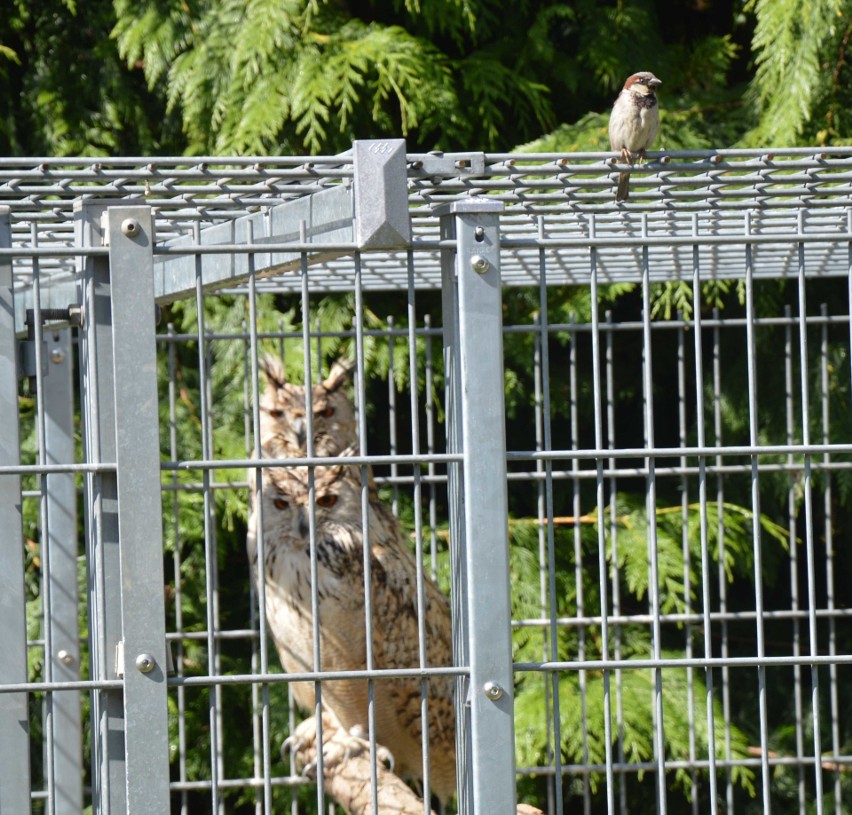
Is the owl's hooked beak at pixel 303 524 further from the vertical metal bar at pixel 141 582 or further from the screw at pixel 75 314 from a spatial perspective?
the vertical metal bar at pixel 141 582

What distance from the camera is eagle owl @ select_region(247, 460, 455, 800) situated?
3.01 meters

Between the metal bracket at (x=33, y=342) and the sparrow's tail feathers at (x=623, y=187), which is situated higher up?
the sparrow's tail feathers at (x=623, y=187)

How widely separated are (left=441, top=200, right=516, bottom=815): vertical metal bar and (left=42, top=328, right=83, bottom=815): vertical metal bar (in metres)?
1.01

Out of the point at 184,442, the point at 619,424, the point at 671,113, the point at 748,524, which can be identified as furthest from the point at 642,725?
the point at 671,113

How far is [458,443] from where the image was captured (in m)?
1.59

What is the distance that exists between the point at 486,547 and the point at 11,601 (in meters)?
0.63

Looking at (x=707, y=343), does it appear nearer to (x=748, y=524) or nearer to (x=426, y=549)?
(x=748, y=524)

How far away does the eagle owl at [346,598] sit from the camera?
9.89ft

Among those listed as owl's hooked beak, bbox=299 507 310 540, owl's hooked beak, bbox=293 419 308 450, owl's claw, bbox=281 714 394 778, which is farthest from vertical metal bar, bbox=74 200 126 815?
owl's hooked beak, bbox=293 419 308 450

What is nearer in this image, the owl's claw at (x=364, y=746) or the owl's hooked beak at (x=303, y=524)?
the owl's claw at (x=364, y=746)

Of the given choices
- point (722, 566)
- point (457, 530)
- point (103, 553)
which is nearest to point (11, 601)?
Result: point (103, 553)

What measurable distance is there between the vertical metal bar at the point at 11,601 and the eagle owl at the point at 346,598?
4.22 ft

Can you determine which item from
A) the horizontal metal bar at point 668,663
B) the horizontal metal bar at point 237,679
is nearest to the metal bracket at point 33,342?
the horizontal metal bar at point 237,679

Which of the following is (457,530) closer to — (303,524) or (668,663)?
(668,663)
